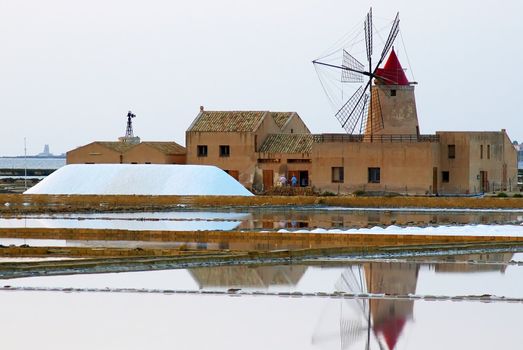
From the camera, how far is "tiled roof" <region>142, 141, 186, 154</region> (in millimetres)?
31516

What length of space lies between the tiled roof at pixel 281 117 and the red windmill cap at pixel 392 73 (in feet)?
14.6

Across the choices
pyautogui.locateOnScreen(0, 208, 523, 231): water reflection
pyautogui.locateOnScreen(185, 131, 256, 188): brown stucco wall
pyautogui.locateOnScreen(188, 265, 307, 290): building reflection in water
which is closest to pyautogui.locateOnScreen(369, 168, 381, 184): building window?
pyautogui.locateOnScreen(185, 131, 256, 188): brown stucco wall

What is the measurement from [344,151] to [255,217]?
799cm

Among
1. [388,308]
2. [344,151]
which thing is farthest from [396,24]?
[388,308]

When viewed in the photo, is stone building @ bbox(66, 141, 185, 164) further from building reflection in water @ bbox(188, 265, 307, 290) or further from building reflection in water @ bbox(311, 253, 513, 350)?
building reflection in water @ bbox(188, 265, 307, 290)

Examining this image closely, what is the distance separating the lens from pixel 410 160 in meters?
27.5

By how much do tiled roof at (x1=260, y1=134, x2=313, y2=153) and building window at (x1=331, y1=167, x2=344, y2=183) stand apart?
122 centimetres

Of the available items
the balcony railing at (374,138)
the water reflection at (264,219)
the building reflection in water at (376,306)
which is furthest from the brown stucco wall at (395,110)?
the building reflection in water at (376,306)

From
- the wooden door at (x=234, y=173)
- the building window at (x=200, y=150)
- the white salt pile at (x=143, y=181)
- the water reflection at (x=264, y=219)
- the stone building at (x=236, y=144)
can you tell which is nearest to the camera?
the water reflection at (x=264, y=219)

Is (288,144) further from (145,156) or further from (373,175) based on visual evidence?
(145,156)

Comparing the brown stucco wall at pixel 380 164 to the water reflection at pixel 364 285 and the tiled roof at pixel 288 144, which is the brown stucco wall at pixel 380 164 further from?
the water reflection at pixel 364 285

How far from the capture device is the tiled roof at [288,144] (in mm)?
29844

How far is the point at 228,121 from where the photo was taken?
102ft

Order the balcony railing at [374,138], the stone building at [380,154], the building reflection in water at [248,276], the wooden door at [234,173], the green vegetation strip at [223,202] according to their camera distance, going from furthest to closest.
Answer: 1. the wooden door at [234,173]
2. the balcony railing at [374,138]
3. the stone building at [380,154]
4. the green vegetation strip at [223,202]
5. the building reflection in water at [248,276]
